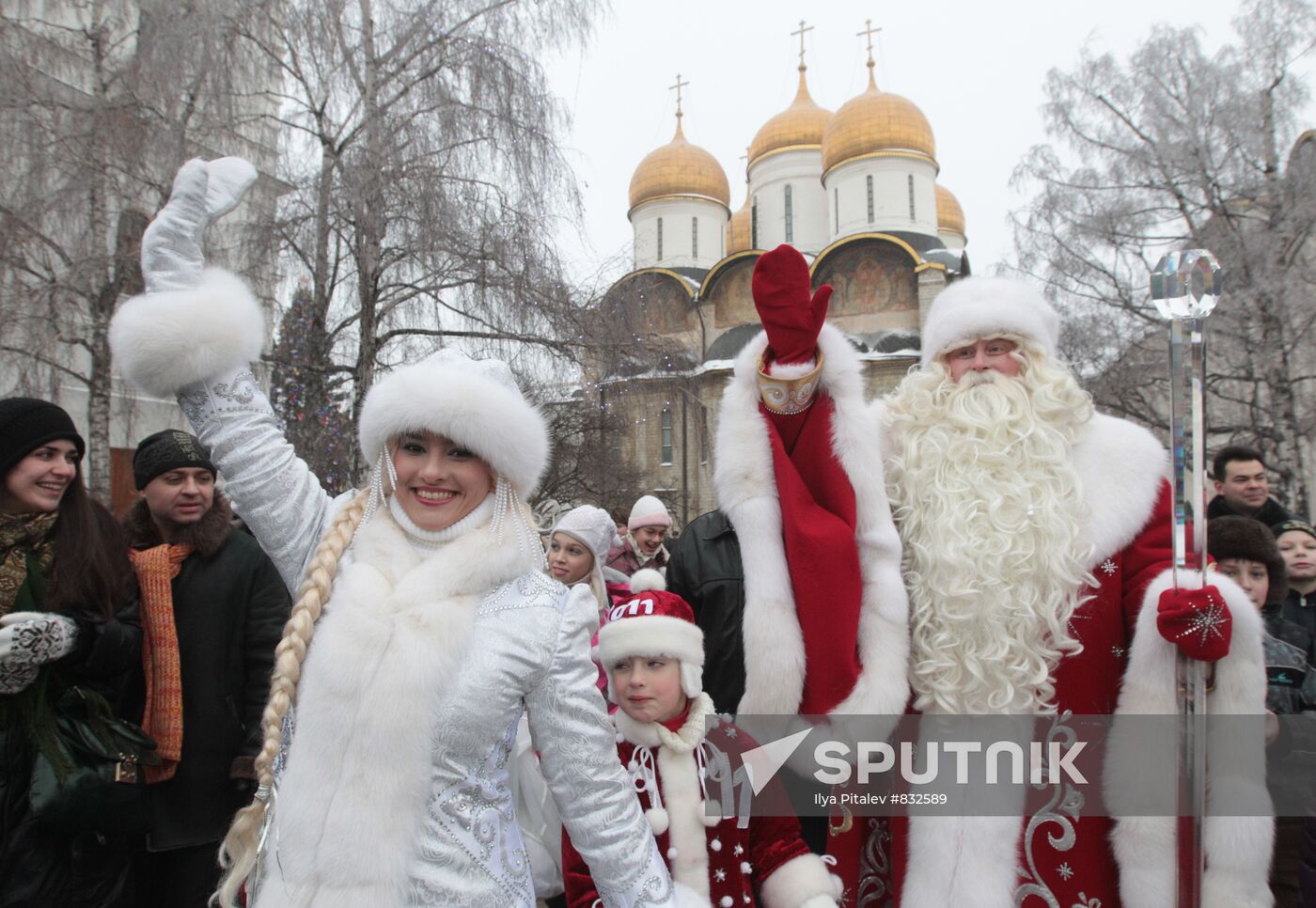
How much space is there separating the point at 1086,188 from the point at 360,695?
53.6 ft

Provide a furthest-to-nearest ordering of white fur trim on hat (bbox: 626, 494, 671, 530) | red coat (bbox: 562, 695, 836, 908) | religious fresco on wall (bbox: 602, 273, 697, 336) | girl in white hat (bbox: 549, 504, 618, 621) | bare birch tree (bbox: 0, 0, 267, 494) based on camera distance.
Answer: religious fresco on wall (bbox: 602, 273, 697, 336) → bare birch tree (bbox: 0, 0, 267, 494) → white fur trim on hat (bbox: 626, 494, 671, 530) → girl in white hat (bbox: 549, 504, 618, 621) → red coat (bbox: 562, 695, 836, 908)

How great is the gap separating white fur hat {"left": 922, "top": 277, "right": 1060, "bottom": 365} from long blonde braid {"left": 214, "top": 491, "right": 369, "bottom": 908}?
1.79 meters

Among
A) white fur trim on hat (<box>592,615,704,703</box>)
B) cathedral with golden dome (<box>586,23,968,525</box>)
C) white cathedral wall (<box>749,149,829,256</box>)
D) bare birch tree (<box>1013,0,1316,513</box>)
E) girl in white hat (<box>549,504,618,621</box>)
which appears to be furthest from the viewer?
white cathedral wall (<box>749,149,829,256</box>)

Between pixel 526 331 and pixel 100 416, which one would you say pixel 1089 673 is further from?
pixel 100 416

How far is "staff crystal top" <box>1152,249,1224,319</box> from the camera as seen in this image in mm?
2066

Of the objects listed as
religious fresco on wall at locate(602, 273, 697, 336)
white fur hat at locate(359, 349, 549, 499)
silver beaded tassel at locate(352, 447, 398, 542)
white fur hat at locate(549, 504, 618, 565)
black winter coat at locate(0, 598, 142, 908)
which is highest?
religious fresco on wall at locate(602, 273, 697, 336)

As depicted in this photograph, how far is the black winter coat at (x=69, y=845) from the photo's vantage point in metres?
2.28

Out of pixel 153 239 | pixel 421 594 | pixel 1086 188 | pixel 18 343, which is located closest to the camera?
pixel 421 594

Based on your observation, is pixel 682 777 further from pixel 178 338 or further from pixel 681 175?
pixel 681 175

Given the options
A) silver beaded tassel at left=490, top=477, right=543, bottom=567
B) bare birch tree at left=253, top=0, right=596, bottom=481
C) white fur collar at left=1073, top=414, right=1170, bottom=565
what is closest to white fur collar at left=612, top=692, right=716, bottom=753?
silver beaded tassel at left=490, top=477, right=543, bottom=567

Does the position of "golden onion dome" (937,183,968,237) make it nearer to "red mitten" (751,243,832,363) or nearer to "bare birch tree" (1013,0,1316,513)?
"bare birch tree" (1013,0,1316,513)

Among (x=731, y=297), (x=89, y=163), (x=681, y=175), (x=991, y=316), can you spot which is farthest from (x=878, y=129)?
(x=991, y=316)

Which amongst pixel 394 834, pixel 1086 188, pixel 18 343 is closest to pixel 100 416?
pixel 18 343

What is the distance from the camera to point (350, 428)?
318 inches
